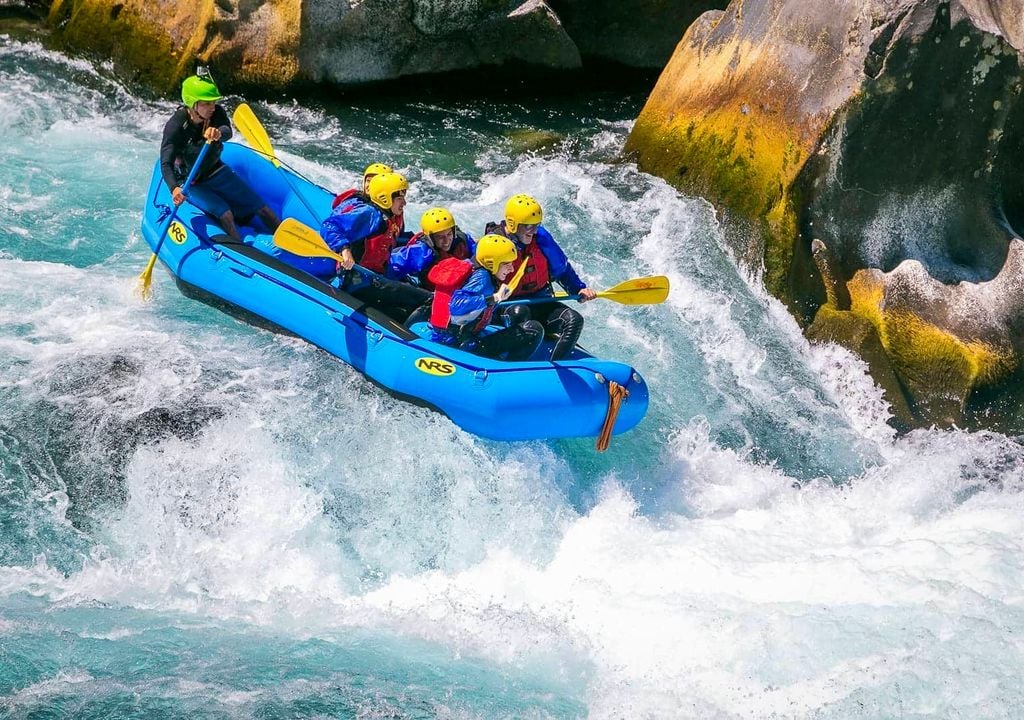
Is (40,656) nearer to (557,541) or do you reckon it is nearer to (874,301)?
(557,541)

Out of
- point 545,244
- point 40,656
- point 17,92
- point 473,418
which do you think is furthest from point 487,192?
point 40,656

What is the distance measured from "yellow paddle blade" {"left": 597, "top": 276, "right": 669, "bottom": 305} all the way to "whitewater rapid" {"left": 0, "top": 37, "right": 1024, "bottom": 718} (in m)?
0.95

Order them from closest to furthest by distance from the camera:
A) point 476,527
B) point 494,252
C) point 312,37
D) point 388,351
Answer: point 494,252, point 476,527, point 388,351, point 312,37

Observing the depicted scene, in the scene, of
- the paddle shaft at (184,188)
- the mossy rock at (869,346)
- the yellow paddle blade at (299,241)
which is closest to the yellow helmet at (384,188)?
the yellow paddle blade at (299,241)

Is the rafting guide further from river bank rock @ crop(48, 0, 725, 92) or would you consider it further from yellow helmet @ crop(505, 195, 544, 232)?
river bank rock @ crop(48, 0, 725, 92)

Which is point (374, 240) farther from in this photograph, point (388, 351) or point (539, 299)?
point (539, 299)

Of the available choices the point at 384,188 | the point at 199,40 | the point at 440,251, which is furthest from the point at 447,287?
the point at 199,40

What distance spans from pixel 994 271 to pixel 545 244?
135 inches

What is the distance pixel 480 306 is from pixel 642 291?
42.2 inches

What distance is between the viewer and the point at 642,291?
721 cm

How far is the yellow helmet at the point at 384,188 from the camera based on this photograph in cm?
729

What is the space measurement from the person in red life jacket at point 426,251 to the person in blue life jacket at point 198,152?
4.18ft

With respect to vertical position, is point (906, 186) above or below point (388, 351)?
above

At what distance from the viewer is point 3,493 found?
6.46m
